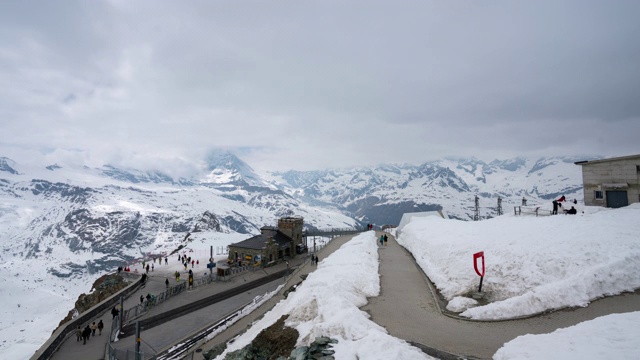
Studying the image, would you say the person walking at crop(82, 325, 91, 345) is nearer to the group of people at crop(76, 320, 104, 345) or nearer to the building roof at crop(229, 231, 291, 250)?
the group of people at crop(76, 320, 104, 345)

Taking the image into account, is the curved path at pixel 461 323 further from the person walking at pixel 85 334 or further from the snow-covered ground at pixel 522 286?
the person walking at pixel 85 334

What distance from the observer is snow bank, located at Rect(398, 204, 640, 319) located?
1673 cm

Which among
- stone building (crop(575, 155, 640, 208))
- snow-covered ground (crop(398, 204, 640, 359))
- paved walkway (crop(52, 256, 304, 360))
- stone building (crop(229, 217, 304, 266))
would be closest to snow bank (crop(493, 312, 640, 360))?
snow-covered ground (crop(398, 204, 640, 359))

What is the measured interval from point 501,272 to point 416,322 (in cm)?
775

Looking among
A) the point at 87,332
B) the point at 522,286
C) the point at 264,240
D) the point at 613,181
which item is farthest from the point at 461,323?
the point at 264,240

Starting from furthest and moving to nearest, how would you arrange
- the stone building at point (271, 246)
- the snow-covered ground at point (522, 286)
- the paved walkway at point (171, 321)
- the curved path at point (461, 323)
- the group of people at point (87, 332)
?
the stone building at point (271, 246)
the group of people at point (87, 332)
the paved walkway at point (171, 321)
the curved path at point (461, 323)
the snow-covered ground at point (522, 286)

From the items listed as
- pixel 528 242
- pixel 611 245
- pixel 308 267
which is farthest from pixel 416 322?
pixel 308 267

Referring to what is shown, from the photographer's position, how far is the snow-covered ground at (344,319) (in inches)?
511

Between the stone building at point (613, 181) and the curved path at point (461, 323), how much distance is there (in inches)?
902

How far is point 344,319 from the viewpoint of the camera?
1608 centimetres

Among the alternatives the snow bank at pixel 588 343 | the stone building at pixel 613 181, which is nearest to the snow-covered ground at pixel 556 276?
the snow bank at pixel 588 343

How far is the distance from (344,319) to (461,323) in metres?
6.47

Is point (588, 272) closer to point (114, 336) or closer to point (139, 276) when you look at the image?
point (114, 336)

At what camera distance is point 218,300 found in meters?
36.0
